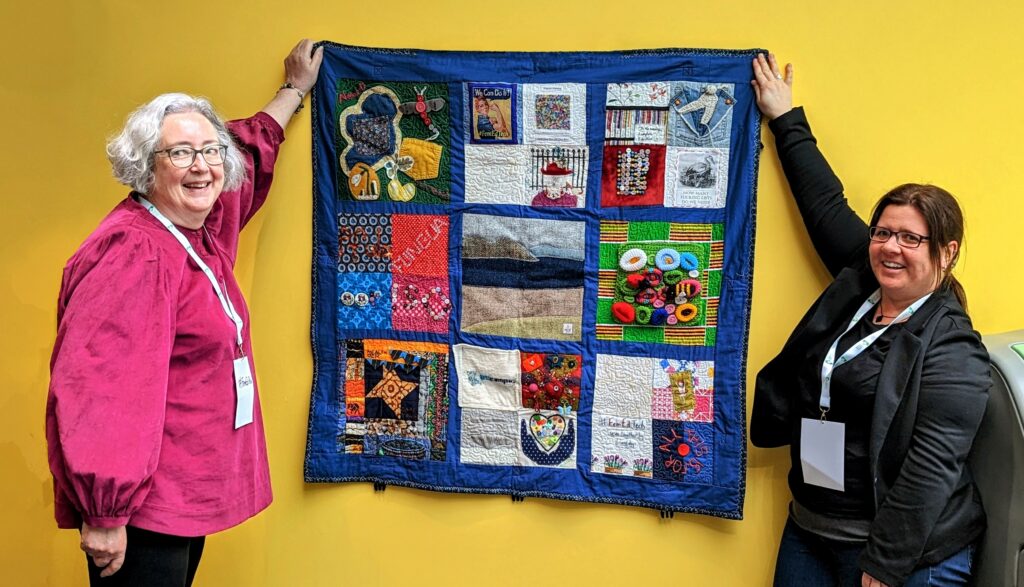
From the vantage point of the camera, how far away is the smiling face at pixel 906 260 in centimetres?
150

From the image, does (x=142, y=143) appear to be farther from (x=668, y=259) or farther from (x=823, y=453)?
(x=823, y=453)

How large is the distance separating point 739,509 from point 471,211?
1.06 m

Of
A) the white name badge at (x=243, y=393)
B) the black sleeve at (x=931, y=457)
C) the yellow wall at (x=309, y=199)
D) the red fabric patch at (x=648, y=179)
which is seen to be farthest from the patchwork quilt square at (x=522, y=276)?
the black sleeve at (x=931, y=457)

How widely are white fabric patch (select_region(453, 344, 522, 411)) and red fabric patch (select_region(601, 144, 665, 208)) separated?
49cm

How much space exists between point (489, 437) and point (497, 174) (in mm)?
716

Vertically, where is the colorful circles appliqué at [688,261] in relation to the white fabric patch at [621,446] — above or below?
above

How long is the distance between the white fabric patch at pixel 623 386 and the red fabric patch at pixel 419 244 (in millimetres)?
505

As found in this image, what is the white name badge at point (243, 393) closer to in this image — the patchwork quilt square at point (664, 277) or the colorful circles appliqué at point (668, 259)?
the patchwork quilt square at point (664, 277)

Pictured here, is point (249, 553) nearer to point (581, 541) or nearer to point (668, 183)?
point (581, 541)

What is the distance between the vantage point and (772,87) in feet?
5.91

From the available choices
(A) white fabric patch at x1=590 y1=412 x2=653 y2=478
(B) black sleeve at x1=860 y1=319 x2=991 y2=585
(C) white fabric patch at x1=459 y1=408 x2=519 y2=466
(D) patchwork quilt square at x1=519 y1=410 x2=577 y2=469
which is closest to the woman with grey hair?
(C) white fabric patch at x1=459 y1=408 x2=519 y2=466

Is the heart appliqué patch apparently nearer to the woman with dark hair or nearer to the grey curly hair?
the woman with dark hair

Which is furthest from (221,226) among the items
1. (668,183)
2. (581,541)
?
(581,541)

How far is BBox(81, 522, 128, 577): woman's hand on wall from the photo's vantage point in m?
1.44
